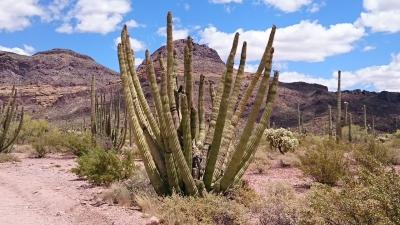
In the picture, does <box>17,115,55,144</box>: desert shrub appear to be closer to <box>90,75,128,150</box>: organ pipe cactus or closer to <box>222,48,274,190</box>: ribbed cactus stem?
<box>90,75,128,150</box>: organ pipe cactus

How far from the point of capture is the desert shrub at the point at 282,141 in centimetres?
2221

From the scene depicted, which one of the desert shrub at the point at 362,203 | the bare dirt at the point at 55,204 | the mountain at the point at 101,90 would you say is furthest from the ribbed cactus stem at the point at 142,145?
the mountain at the point at 101,90

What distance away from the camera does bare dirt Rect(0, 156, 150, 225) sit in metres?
9.56

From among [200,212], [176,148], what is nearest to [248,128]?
[176,148]

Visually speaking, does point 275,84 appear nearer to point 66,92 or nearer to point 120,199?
point 120,199

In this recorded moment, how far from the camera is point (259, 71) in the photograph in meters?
10.2

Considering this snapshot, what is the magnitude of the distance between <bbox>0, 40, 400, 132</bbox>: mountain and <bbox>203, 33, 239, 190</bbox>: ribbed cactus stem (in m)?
29.1

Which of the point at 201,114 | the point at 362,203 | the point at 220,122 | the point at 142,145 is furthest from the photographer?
the point at 201,114

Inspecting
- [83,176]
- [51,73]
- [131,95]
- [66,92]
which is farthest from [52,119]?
[131,95]

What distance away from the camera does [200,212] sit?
27.8ft

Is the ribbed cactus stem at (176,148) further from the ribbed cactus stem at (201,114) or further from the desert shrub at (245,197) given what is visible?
the ribbed cactus stem at (201,114)

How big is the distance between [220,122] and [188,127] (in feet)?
2.14

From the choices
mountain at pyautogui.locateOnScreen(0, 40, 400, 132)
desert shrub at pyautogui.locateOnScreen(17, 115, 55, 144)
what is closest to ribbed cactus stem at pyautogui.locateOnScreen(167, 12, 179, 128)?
desert shrub at pyautogui.locateOnScreen(17, 115, 55, 144)

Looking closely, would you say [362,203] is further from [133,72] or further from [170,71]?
[133,72]
